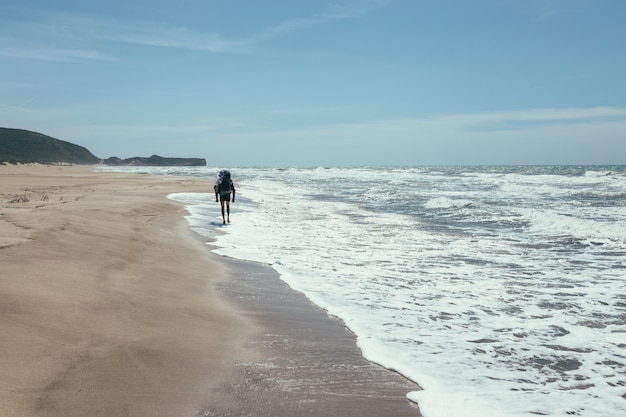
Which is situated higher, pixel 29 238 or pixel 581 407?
pixel 29 238

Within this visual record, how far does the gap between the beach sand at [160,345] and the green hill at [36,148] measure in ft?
323

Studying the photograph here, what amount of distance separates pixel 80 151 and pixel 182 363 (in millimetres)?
151726

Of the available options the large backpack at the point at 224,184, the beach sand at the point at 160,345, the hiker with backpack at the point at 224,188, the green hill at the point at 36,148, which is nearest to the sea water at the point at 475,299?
the beach sand at the point at 160,345

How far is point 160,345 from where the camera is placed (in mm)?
4438

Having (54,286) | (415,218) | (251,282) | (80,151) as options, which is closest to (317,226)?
(415,218)

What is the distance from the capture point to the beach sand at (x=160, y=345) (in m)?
3.43

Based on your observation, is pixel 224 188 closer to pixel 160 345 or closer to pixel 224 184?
pixel 224 184

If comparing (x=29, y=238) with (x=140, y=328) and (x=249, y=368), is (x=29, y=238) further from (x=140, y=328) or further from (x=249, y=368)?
(x=249, y=368)

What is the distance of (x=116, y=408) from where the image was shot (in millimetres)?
3232

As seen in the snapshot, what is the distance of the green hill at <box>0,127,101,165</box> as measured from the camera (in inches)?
3969

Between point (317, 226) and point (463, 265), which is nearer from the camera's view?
point (463, 265)

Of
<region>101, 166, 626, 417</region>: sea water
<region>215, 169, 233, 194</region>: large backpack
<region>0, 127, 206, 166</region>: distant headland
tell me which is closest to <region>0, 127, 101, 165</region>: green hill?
<region>0, 127, 206, 166</region>: distant headland

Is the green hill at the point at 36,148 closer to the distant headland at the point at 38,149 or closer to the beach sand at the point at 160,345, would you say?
the distant headland at the point at 38,149

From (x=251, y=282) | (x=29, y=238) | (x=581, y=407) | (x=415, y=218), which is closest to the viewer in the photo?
(x=581, y=407)
